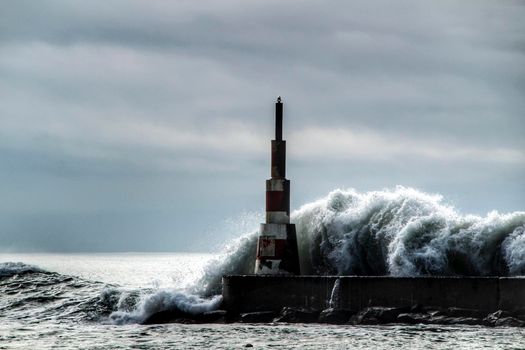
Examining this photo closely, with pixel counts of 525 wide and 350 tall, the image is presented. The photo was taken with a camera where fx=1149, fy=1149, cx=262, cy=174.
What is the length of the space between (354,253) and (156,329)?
5.05 metres

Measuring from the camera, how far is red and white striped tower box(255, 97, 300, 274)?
21.8 meters

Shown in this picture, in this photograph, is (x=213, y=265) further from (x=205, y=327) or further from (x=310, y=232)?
(x=205, y=327)

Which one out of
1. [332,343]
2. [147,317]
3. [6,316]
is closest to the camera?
[332,343]

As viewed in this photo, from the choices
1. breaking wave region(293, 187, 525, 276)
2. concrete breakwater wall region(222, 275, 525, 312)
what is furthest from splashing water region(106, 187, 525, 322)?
concrete breakwater wall region(222, 275, 525, 312)

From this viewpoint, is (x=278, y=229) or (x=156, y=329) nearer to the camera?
(x=156, y=329)

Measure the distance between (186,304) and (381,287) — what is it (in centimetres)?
393

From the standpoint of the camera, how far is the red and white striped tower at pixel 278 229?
71.6 feet

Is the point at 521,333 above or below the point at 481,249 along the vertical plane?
below

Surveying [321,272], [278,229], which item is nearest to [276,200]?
[278,229]

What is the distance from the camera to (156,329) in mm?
19172

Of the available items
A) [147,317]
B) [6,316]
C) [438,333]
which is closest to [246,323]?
[147,317]

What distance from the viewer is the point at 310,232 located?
23.7 meters

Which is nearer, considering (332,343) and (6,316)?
(332,343)

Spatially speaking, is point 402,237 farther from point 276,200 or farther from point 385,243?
point 276,200
